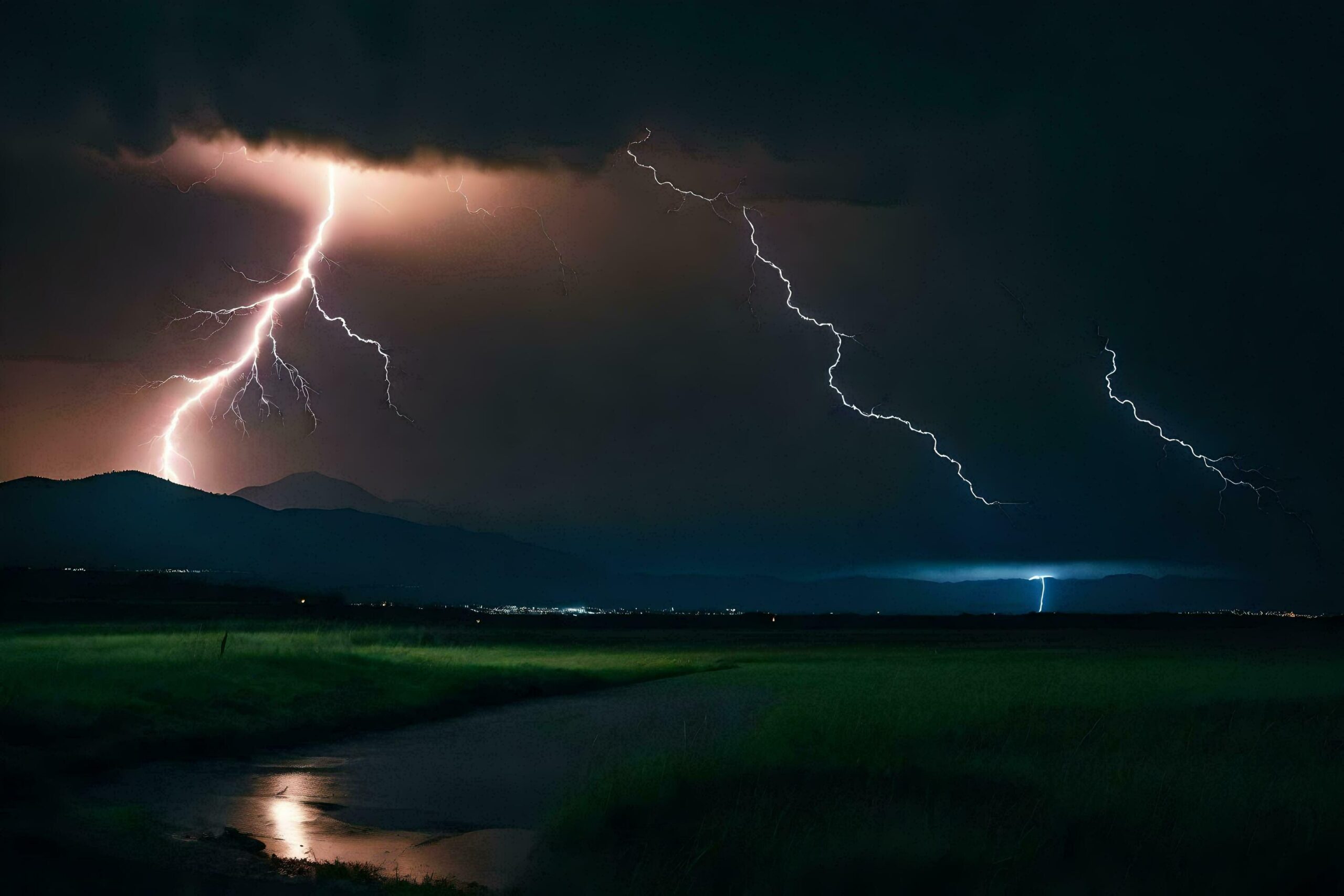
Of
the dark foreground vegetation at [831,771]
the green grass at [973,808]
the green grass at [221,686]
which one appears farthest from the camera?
the green grass at [221,686]

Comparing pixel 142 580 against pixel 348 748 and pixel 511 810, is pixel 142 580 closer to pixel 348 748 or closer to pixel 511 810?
pixel 348 748

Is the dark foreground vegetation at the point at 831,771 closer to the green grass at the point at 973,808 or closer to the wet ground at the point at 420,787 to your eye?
the green grass at the point at 973,808

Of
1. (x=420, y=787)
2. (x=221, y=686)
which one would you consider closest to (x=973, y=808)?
(x=420, y=787)

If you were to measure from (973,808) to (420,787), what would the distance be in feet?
28.1

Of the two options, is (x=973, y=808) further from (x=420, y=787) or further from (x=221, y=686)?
(x=221, y=686)

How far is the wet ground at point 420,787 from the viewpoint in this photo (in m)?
14.1

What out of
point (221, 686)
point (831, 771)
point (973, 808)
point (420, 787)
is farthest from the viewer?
point (221, 686)

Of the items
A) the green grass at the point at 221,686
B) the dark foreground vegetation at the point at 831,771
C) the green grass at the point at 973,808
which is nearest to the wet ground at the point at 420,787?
the dark foreground vegetation at the point at 831,771

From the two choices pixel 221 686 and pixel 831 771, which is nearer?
pixel 831 771

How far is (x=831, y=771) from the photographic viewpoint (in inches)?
651

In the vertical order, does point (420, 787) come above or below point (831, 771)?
below

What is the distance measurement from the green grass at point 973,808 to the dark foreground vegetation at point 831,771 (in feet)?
0.14

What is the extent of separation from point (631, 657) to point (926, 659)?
13.5 metres

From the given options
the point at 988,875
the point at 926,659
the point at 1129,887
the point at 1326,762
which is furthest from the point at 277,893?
the point at 926,659
